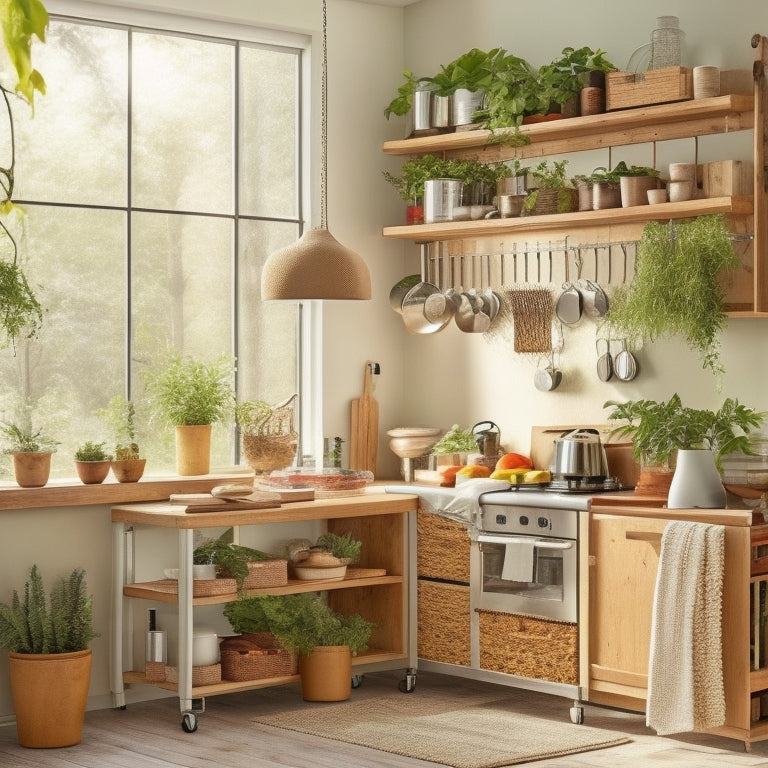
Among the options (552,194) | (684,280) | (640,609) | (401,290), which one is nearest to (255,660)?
(640,609)

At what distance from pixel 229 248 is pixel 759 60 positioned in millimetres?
2487

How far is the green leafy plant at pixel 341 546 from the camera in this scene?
16.3 ft

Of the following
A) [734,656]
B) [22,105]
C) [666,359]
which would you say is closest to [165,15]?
[22,105]

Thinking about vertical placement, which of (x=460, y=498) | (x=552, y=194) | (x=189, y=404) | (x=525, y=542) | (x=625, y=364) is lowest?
(x=525, y=542)

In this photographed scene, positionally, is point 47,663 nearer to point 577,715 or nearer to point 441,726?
point 441,726

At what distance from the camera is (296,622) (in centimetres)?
467

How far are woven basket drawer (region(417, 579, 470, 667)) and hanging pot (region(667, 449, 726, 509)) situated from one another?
111 cm

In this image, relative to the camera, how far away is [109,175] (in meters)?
5.03

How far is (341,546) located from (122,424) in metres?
1.08

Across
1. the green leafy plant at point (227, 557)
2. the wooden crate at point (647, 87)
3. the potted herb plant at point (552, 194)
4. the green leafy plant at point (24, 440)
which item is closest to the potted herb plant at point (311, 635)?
the green leafy plant at point (227, 557)

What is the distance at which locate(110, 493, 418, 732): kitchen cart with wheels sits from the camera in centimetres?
432

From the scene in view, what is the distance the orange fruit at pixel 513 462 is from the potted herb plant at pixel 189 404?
129 centimetres

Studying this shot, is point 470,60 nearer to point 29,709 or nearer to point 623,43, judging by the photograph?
point 623,43

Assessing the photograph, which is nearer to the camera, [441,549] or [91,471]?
[91,471]
